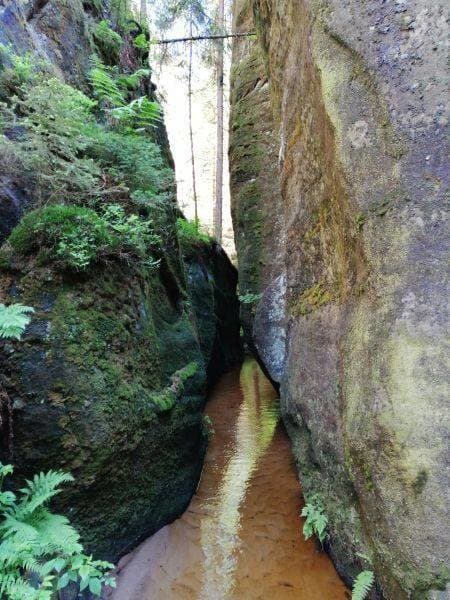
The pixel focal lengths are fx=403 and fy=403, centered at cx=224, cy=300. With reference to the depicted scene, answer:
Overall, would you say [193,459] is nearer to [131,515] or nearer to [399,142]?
[131,515]

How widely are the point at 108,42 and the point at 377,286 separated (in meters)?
8.56

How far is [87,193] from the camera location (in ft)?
16.2

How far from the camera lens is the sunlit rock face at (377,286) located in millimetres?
2938

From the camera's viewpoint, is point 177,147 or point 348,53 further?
point 177,147

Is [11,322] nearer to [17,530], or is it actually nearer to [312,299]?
[17,530]

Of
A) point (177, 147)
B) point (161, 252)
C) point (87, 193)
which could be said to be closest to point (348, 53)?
point (87, 193)

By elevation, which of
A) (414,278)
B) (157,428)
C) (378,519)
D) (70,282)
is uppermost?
(70,282)

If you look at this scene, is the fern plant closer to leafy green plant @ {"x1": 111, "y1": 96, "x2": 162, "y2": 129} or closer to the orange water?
the orange water

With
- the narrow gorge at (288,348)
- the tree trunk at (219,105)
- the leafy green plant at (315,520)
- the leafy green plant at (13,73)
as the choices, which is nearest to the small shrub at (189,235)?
the tree trunk at (219,105)

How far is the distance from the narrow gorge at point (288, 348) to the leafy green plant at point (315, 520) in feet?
Result: 0.09

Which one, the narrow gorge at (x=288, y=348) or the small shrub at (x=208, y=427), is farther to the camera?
the small shrub at (x=208, y=427)

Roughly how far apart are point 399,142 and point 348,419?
2448mm

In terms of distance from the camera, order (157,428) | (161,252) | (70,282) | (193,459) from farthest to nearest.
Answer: (161,252)
(193,459)
(157,428)
(70,282)

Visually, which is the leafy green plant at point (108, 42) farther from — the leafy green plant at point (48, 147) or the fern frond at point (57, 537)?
the fern frond at point (57, 537)
